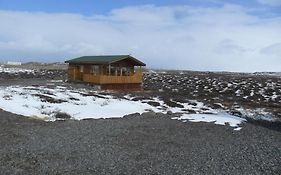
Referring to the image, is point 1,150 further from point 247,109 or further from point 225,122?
point 247,109

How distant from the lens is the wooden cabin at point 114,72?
51250 millimetres

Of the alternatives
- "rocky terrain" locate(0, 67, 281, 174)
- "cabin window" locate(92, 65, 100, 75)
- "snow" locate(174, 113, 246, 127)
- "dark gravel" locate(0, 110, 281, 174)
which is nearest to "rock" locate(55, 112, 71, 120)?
"rocky terrain" locate(0, 67, 281, 174)

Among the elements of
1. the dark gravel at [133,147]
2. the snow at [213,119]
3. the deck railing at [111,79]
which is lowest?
the snow at [213,119]

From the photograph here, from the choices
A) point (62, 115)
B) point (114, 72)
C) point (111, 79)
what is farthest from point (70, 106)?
point (114, 72)

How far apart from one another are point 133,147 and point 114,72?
3336 centimetres

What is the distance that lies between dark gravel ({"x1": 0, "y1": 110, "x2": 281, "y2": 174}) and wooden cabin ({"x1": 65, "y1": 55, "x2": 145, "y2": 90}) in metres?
22.9

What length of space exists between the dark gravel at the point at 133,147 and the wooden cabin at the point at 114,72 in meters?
22.9

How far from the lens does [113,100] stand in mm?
37938

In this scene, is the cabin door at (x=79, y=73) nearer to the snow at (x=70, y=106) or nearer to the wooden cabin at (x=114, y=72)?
the wooden cabin at (x=114, y=72)

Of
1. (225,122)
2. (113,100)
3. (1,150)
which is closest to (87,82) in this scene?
(113,100)

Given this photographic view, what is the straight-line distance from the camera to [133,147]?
20484 millimetres

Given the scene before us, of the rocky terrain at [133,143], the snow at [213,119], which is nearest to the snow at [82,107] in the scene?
the snow at [213,119]

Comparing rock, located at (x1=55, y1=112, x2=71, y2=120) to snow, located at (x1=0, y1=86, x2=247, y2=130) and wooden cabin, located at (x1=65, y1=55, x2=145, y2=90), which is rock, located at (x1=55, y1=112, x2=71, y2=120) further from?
wooden cabin, located at (x1=65, y1=55, x2=145, y2=90)

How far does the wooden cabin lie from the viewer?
5125 cm
